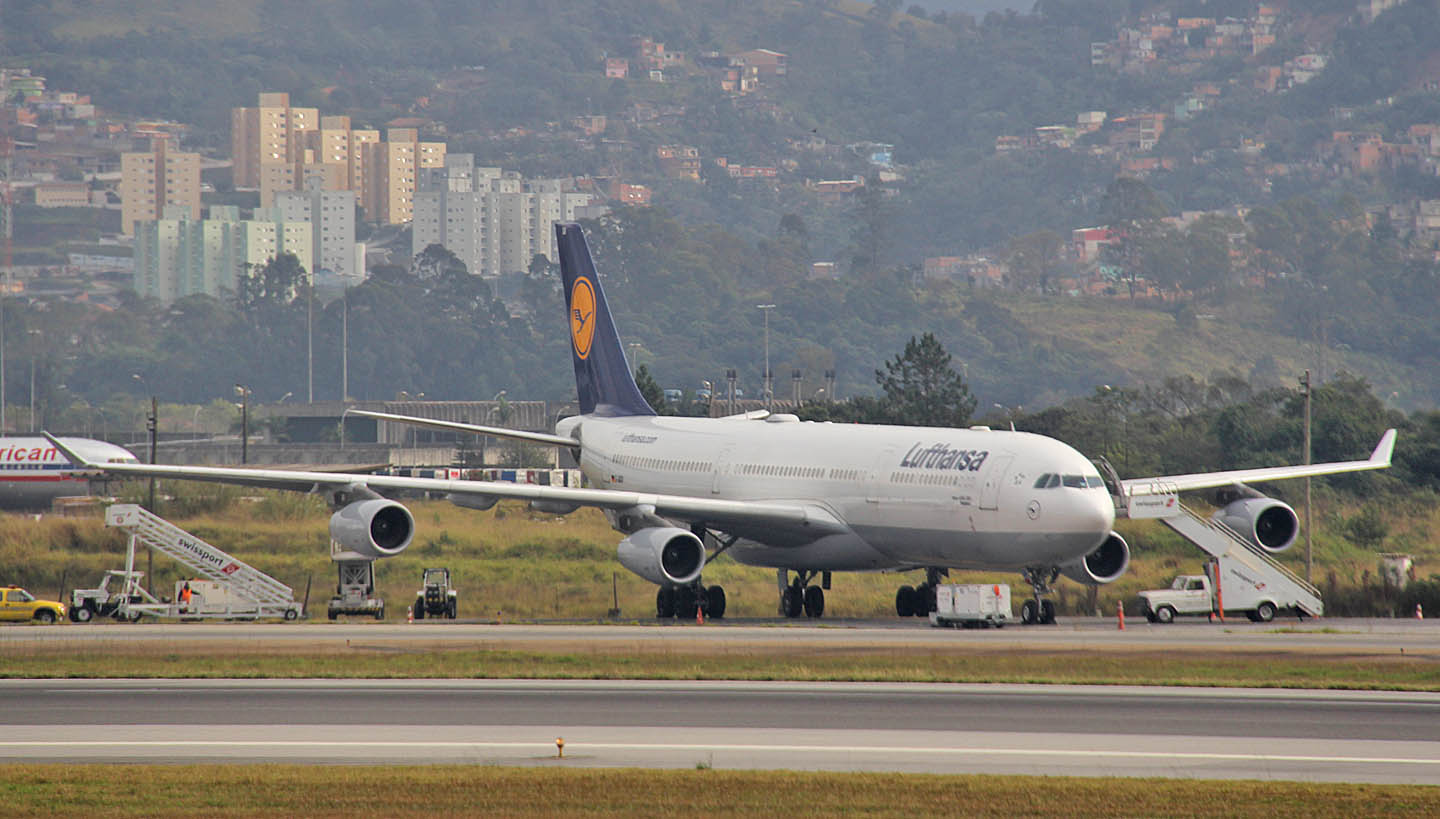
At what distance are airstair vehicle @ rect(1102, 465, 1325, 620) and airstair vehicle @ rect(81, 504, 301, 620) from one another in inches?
745

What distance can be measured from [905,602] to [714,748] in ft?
68.7

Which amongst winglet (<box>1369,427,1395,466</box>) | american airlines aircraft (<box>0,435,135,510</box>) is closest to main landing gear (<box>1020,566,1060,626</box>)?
winglet (<box>1369,427,1395,466</box>)

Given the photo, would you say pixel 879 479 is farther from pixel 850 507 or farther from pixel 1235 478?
pixel 1235 478

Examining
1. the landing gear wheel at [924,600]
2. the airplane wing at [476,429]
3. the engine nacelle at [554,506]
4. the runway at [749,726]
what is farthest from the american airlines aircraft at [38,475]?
the runway at [749,726]

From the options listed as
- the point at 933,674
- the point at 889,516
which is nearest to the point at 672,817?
the point at 933,674

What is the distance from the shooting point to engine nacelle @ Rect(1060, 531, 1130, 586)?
38.5 meters

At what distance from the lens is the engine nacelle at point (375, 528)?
127 ft

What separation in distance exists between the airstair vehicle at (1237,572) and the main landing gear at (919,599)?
14.3ft

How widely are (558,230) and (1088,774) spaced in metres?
36.5

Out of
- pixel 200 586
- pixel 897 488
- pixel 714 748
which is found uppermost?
pixel 897 488

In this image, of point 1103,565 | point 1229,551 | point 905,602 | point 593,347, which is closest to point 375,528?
point 905,602

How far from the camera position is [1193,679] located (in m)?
27.7

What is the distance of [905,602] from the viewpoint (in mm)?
41656

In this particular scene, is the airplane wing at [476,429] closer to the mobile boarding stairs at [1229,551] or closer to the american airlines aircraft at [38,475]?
the mobile boarding stairs at [1229,551]
